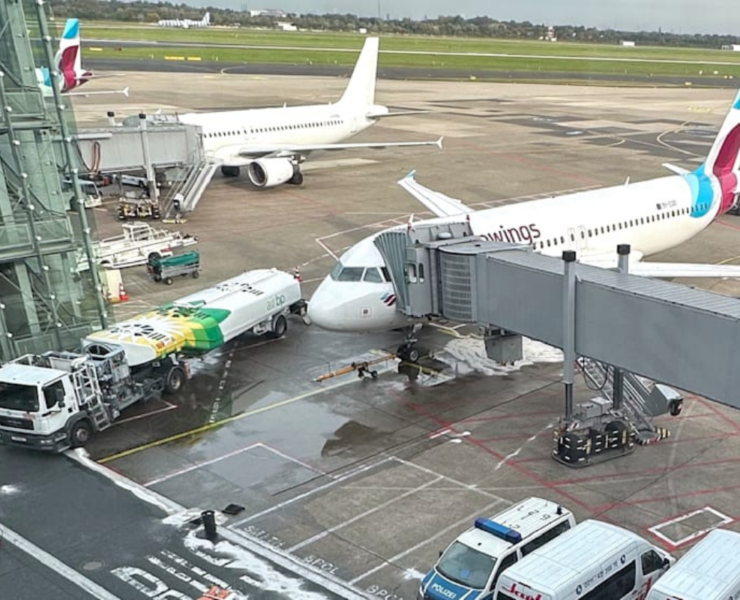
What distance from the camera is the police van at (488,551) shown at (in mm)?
16109

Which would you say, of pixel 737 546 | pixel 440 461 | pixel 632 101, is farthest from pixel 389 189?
pixel 632 101

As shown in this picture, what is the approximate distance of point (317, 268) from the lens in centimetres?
4222

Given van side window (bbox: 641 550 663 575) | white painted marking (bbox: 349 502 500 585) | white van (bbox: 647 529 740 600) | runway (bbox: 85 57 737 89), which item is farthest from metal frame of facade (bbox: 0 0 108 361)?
runway (bbox: 85 57 737 89)

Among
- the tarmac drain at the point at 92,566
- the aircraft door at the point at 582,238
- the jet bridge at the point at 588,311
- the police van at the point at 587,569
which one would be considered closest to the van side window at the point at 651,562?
the police van at the point at 587,569

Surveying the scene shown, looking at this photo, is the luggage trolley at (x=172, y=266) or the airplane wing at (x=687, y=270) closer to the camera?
the airplane wing at (x=687, y=270)

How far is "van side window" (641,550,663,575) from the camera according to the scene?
16.4 meters

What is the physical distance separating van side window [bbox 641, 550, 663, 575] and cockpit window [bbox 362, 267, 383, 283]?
544 inches

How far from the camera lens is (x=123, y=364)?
26.4m

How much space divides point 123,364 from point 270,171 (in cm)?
3473

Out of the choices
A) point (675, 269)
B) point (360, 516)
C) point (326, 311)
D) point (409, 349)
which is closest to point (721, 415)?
point (675, 269)

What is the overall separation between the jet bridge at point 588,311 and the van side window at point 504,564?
21.6 feet

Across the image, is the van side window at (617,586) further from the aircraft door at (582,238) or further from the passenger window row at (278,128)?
the passenger window row at (278,128)

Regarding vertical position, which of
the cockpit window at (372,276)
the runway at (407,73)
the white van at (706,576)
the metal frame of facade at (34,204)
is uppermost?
the metal frame of facade at (34,204)

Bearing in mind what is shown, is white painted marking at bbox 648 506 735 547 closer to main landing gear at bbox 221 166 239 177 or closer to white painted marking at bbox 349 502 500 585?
white painted marking at bbox 349 502 500 585
